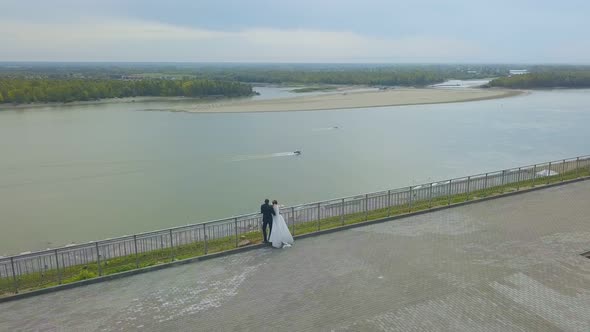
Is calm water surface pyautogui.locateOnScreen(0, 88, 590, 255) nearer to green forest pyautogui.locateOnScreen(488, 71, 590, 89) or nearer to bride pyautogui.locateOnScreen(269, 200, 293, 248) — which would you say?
bride pyautogui.locateOnScreen(269, 200, 293, 248)

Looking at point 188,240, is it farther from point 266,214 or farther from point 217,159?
point 217,159

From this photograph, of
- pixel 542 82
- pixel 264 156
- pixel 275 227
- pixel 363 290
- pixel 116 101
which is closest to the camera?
pixel 363 290

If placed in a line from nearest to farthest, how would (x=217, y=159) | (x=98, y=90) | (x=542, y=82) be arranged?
1. (x=217, y=159)
2. (x=98, y=90)
3. (x=542, y=82)

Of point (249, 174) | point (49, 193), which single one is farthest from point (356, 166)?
point (49, 193)

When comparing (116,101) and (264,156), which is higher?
(116,101)

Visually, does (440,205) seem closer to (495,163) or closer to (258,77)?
(495,163)

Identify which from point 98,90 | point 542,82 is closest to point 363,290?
point 98,90
